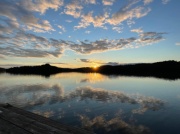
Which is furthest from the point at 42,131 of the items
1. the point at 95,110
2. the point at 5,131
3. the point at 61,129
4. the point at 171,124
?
the point at 95,110

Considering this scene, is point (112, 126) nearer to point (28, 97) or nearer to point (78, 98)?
point (78, 98)

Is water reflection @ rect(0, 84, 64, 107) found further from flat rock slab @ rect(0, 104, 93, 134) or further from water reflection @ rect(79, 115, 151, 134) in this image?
flat rock slab @ rect(0, 104, 93, 134)

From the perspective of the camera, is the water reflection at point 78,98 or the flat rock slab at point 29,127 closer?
the flat rock slab at point 29,127

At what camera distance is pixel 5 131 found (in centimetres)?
617

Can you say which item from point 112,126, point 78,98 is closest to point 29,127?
point 112,126

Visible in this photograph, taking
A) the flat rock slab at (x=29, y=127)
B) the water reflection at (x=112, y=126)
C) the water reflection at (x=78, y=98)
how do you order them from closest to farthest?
the flat rock slab at (x=29, y=127)
the water reflection at (x=112, y=126)
the water reflection at (x=78, y=98)

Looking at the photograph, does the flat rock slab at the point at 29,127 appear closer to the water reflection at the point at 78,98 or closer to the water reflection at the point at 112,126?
the water reflection at the point at 112,126

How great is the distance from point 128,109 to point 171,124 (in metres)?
7.12

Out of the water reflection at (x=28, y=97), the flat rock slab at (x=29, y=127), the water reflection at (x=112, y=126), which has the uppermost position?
the flat rock slab at (x=29, y=127)

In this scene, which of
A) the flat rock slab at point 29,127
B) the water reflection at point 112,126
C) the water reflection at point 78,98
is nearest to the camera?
the flat rock slab at point 29,127

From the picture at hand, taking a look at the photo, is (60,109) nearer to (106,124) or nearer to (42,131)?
(106,124)

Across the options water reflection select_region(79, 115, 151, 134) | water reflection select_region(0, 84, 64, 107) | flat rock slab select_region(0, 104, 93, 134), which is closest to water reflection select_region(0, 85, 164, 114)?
water reflection select_region(0, 84, 64, 107)

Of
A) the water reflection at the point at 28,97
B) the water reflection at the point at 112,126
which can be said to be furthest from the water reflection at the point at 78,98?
the water reflection at the point at 112,126

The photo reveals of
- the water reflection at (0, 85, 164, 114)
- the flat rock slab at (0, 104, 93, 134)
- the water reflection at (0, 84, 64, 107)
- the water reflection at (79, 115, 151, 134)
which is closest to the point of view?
the flat rock slab at (0, 104, 93, 134)
